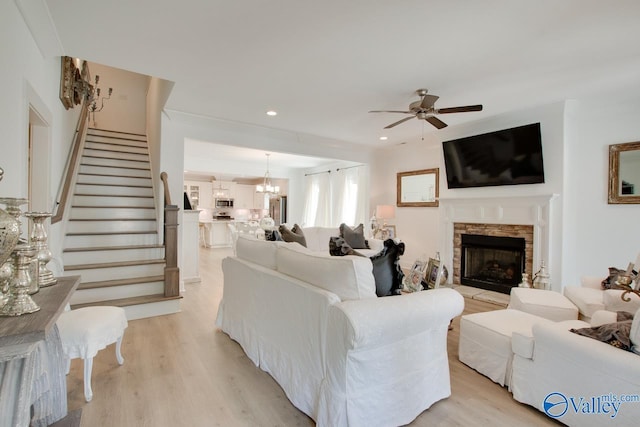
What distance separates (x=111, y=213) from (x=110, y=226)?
0.33 meters

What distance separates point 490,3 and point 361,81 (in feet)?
4.74

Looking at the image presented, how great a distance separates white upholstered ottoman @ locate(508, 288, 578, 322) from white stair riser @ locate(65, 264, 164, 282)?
4.11 m

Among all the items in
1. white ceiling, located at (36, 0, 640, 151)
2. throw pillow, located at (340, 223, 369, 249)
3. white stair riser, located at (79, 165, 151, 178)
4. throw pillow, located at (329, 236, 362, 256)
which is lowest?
throw pillow, located at (340, 223, 369, 249)

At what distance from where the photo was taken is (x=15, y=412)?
2.87 ft

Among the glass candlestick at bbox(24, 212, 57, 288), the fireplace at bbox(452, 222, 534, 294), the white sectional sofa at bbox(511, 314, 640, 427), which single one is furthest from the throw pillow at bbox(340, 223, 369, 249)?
the glass candlestick at bbox(24, 212, 57, 288)

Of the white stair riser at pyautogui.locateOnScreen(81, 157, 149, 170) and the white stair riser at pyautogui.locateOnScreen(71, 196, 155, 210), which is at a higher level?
the white stair riser at pyautogui.locateOnScreen(81, 157, 149, 170)

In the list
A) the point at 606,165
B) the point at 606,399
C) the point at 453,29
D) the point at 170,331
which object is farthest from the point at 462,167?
the point at 170,331

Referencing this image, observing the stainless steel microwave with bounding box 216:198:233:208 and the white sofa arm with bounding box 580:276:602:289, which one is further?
the stainless steel microwave with bounding box 216:198:233:208

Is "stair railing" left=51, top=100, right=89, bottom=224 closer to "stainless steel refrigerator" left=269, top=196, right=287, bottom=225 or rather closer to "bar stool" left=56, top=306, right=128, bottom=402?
"bar stool" left=56, top=306, right=128, bottom=402

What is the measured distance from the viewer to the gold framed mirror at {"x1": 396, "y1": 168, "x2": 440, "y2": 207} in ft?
18.9

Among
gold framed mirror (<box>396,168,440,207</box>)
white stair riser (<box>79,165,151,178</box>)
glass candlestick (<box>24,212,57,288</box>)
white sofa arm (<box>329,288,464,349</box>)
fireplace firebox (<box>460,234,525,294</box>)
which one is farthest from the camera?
gold framed mirror (<box>396,168,440,207</box>)

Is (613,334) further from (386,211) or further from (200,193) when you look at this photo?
(200,193)

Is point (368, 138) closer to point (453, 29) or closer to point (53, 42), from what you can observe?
point (453, 29)

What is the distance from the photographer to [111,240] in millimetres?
4070
